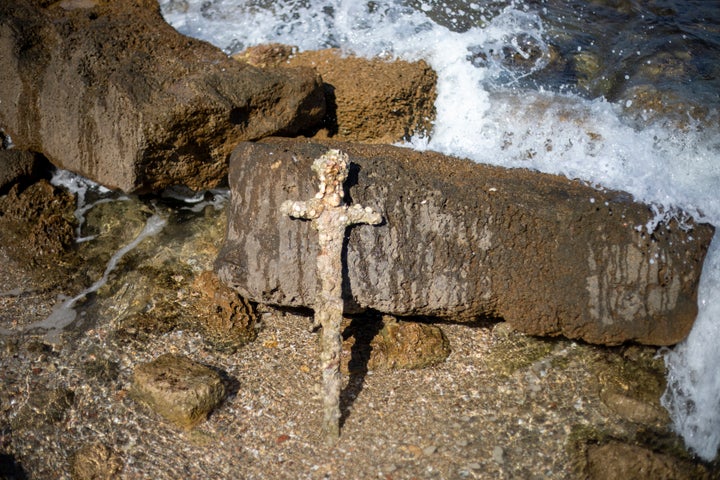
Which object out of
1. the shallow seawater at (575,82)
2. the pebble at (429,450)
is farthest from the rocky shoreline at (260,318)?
the shallow seawater at (575,82)

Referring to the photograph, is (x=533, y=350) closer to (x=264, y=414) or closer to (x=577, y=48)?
(x=264, y=414)

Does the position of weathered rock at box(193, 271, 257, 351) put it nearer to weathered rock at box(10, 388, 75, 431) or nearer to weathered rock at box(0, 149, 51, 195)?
weathered rock at box(10, 388, 75, 431)

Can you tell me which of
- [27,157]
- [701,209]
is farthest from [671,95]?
[27,157]

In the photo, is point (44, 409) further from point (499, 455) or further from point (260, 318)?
point (499, 455)

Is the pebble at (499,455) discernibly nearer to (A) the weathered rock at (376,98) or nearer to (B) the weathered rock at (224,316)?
(B) the weathered rock at (224,316)

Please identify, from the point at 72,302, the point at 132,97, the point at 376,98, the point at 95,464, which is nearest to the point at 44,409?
the point at 95,464

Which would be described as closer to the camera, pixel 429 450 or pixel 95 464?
pixel 95 464

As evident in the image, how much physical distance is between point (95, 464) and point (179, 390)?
0.48 metres

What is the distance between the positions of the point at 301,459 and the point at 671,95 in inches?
143

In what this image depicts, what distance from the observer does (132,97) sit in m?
3.54

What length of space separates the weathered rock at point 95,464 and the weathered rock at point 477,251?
1.01 metres

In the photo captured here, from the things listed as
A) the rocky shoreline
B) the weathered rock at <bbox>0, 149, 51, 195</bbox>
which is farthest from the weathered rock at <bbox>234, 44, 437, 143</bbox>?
the weathered rock at <bbox>0, 149, 51, 195</bbox>

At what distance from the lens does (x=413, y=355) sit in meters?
3.39

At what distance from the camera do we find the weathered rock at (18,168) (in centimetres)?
422
